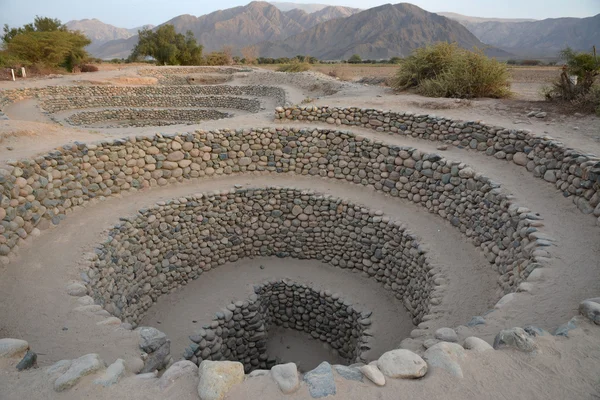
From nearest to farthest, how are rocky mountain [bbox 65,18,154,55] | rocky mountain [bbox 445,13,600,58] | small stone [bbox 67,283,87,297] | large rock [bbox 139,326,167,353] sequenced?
large rock [bbox 139,326,167,353] → small stone [bbox 67,283,87,297] → rocky mountain [bbox 445,13,600,58] → rocky mountain [bbox 65,18,154,55]

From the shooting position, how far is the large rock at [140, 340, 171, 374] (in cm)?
445

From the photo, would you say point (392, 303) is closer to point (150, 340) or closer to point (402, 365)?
point (150, 340)

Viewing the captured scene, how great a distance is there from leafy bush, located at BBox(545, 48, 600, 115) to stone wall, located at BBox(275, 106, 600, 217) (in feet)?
10.8

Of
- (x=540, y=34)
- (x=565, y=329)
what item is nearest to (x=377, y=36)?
(x=540, y=34)

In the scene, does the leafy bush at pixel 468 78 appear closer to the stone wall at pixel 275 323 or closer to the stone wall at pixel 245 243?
the stone wall at pixel 245 243

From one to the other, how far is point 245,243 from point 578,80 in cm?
971

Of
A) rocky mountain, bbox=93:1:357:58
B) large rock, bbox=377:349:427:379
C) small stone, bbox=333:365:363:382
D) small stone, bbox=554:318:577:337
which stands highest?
rocky mountain, bbox=93:1:357:58

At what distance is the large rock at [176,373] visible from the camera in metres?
3.13

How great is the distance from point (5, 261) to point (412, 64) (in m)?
13.1

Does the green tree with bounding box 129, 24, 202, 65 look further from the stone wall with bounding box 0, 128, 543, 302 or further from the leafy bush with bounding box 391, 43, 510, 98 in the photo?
the stone wall with bounding box 0, 128, 543, 302

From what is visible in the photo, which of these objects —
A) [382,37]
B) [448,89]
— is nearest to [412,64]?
[448,89]

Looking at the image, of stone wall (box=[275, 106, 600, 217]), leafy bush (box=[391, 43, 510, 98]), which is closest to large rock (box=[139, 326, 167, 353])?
stone wall (box=[275, 106, 600, 217])

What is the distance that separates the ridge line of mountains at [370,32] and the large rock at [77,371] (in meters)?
57.9

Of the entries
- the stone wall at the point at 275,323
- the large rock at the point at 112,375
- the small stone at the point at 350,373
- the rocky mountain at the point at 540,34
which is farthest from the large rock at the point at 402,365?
the rocky mountain at the point at 540,34
